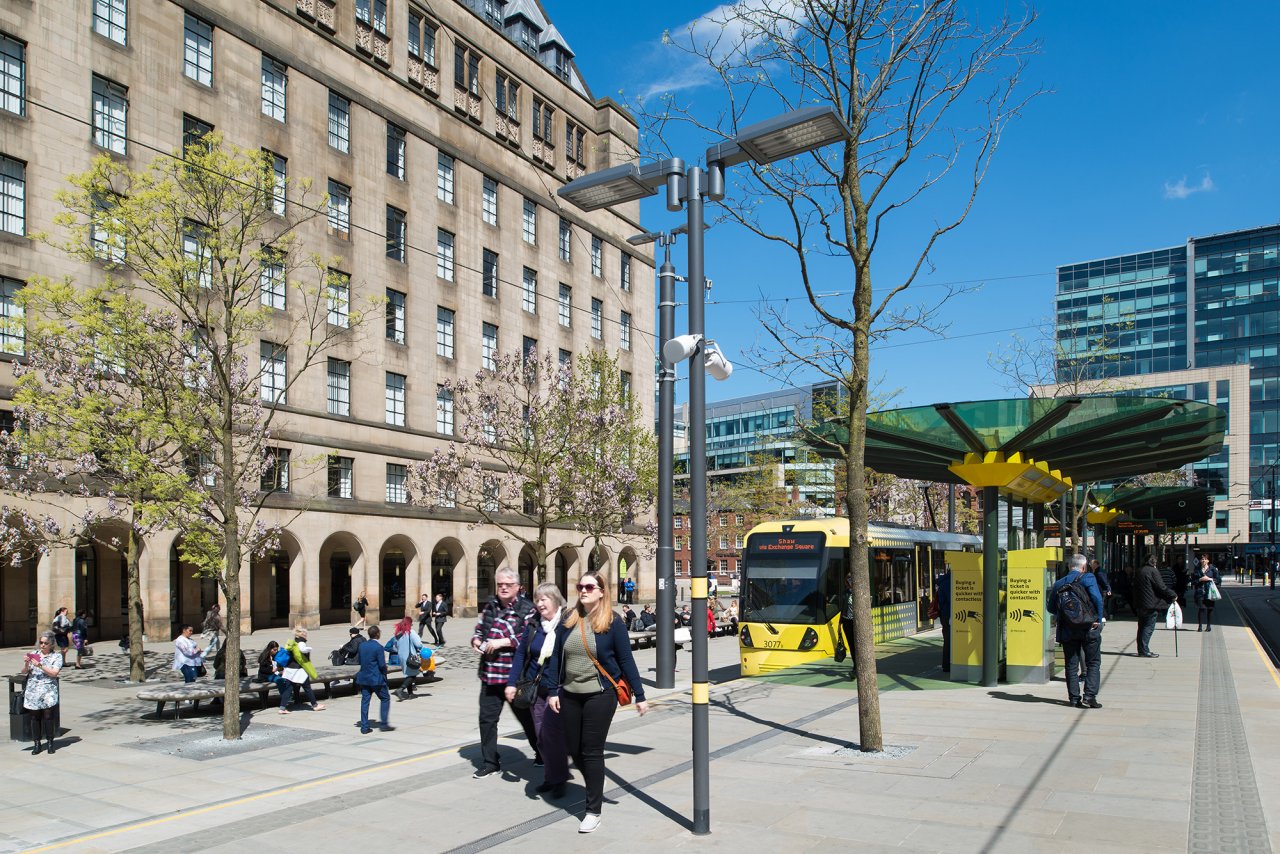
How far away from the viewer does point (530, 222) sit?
48094mm

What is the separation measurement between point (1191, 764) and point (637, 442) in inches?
934

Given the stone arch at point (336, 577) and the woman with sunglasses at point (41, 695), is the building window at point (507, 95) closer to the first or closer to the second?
the stone arch at point (336, 577)

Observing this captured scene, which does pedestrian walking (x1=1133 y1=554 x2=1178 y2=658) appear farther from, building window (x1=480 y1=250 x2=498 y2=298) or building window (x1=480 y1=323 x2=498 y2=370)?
building window (x1=480 y1=250 x2=498 y2=298)

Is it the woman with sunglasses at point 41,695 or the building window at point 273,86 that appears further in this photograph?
the building window at point 273,86

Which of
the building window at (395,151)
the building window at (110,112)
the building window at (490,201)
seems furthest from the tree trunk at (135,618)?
the building window at (490,201)

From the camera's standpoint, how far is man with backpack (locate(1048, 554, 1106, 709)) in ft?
41.8

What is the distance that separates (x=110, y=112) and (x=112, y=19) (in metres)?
2.89

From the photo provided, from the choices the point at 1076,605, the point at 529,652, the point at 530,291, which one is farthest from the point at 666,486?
the point at 530,291

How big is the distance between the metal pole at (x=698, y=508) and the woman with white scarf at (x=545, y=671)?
116 cm

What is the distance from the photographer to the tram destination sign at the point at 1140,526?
40572 millimetres

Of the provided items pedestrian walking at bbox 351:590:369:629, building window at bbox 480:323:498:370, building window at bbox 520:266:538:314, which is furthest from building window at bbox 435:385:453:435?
pedestrian walking at bbox 351:590:369:629

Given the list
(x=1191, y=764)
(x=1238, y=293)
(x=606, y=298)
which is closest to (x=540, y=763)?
(x=1191, y=764)

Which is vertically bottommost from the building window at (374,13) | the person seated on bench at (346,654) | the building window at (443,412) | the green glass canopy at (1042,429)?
the person seated on bench at (346,654)

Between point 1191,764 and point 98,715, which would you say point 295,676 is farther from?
point 1191,764
